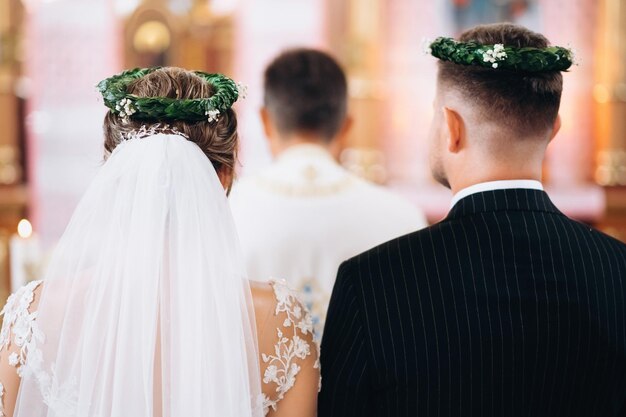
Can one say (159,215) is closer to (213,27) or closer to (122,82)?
(122,82)

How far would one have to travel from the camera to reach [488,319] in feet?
6.59

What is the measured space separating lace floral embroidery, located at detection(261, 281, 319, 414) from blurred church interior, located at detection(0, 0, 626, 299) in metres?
5.75

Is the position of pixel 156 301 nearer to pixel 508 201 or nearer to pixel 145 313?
pixel 145 313

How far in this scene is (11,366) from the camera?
196 cm

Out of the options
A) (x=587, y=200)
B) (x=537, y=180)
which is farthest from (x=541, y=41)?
(x=587, y=200)

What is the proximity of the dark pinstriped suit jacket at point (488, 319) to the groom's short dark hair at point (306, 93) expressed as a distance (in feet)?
4.20

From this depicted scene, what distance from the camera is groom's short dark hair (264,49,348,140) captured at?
328cm

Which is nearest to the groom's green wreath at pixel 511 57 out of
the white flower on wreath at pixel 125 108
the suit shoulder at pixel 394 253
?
the suit shoulder at pixel 394 253

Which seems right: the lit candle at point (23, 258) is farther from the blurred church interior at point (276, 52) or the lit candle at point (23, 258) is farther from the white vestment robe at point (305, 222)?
the white vestment robe at point (305, 222)

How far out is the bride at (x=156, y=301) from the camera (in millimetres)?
1921

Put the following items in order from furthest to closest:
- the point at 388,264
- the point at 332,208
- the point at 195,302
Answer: the point at 332,208, the point at 388,264, the point at 195,302

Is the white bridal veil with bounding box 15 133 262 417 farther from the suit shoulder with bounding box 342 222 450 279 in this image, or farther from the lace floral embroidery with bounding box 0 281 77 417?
the suit shoulder with bounding box 342 222 450 279

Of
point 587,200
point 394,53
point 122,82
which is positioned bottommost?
point 587,200

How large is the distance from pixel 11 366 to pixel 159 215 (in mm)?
503
